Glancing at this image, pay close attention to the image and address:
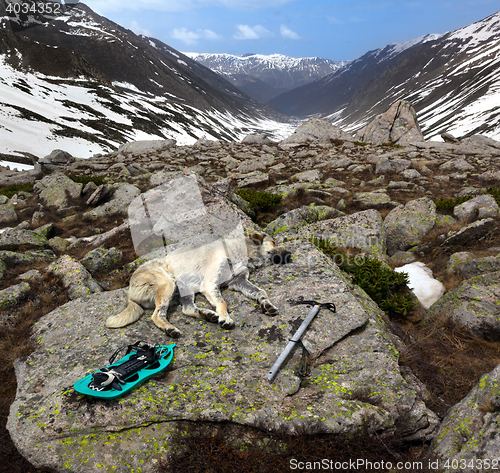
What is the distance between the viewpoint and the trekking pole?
13.9 ft

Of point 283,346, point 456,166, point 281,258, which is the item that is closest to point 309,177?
point 456,166

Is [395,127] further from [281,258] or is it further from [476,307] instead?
[281,258]

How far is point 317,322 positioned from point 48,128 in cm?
10416

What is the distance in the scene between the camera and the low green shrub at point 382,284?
7.38 m

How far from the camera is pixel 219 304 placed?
18.8 ft

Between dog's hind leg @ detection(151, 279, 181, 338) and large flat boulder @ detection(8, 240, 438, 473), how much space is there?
15 centimetres

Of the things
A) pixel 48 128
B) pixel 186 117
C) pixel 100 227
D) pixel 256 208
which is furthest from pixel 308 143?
pixel 186 117

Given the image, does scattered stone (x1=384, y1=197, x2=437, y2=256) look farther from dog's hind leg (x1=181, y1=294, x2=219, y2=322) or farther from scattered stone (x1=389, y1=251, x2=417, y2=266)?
dog's hind leg (x1=181, y1=294, x2=219, y2=322)

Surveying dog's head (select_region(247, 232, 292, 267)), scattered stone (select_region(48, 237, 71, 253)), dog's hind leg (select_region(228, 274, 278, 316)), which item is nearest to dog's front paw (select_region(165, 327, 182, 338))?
dog's hind leg (select_region(228, 274, 278, 316))

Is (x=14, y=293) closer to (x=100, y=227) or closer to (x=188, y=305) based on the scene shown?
(x=188, y=305)

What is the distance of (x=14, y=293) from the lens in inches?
269

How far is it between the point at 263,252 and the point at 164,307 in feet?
9.28

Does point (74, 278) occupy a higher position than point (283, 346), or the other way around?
point (74, 278)

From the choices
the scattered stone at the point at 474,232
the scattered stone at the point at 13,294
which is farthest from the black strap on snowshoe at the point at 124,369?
the scattered stone at the point at 474,232
